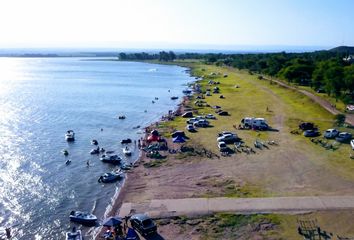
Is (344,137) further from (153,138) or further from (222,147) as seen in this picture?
(153,138)

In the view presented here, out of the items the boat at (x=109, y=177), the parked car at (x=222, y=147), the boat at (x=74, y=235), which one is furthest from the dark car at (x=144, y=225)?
the parked car at (x=222, y=147)

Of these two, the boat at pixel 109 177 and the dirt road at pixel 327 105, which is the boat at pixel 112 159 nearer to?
the boat at pixel 109 177

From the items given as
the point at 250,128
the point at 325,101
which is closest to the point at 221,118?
the point at 250,128

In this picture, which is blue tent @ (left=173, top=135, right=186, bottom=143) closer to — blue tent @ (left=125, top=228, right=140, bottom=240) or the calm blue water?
the calm blue water

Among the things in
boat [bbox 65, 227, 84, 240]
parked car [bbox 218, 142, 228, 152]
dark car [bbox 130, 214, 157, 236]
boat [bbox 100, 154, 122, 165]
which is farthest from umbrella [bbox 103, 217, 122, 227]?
parked car [bbox 218, 142, 228, 152]

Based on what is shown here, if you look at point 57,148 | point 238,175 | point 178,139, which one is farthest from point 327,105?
point 57,148

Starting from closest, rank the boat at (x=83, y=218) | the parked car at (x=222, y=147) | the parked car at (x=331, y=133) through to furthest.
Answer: the boat at (x=83, y=218) < the parked car at (x=222, y=147) < the parked car at (x=331, y=133)
